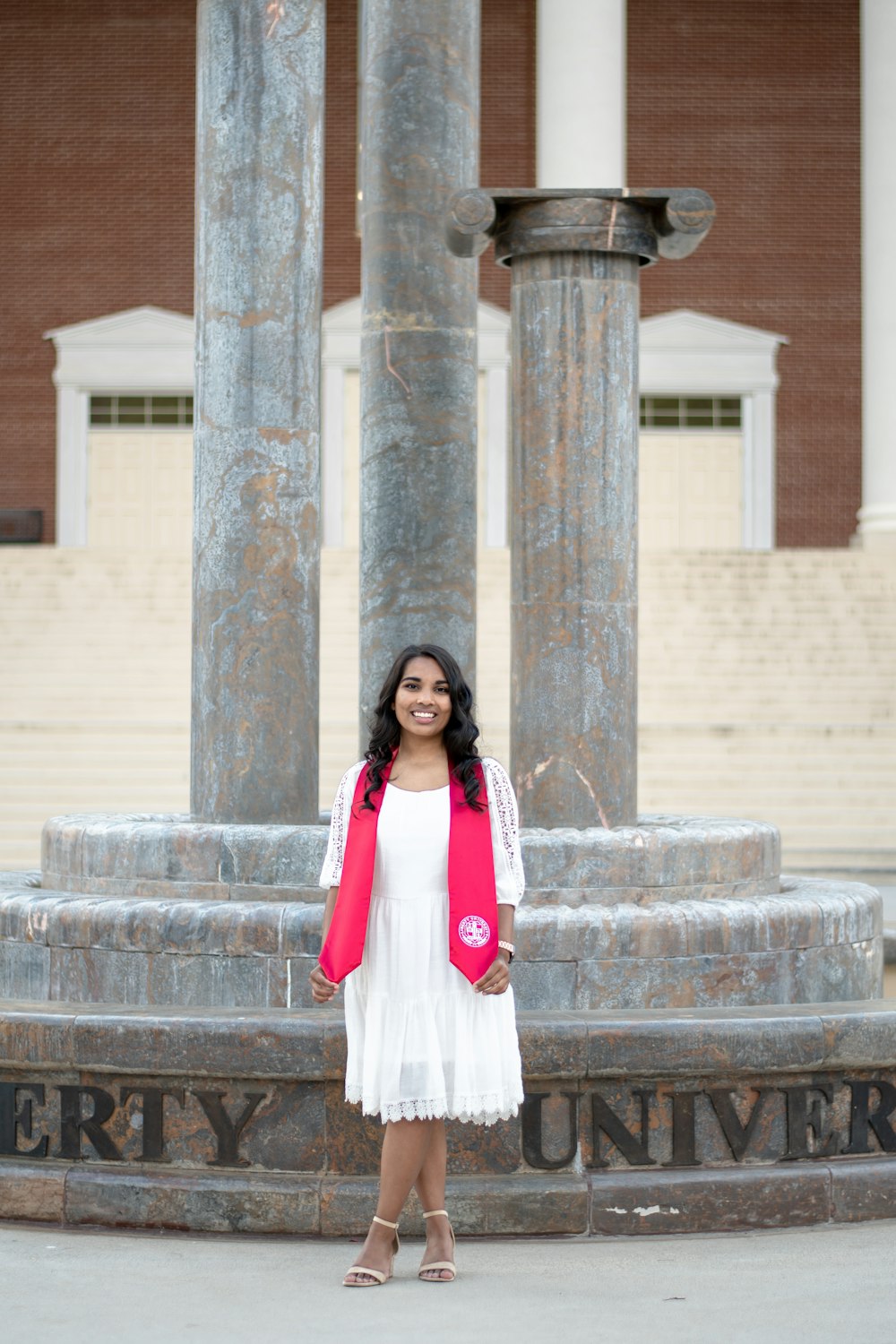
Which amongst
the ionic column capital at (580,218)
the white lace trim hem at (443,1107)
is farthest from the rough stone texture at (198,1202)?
the ionic column capital at (580,218)

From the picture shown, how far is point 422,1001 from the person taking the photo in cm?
450

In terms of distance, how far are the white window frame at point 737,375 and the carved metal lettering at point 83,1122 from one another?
22579mm

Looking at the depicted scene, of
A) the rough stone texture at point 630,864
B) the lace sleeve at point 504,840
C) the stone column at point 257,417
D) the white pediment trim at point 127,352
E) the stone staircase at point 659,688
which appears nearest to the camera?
the lace sleeve at point 504,840

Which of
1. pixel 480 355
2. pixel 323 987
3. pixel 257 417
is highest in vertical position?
pixel 480 355

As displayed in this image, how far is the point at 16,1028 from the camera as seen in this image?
517 cm

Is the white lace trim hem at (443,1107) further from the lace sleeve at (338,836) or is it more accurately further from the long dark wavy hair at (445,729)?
the long dark wavy hair at (445,729)

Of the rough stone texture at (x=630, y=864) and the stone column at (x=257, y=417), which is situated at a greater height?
the stone column at (x=257, y=417)

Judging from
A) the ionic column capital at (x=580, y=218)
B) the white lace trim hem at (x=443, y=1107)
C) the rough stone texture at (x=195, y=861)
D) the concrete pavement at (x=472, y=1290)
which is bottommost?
the concrete pavement at (x=472, y=1290)

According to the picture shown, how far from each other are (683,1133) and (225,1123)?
121cm

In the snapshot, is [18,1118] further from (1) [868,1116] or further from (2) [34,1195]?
(1) [868,1116]

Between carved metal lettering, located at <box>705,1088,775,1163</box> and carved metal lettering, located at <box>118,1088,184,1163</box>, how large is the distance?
1424 mm

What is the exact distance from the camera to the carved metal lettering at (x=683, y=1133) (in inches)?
203

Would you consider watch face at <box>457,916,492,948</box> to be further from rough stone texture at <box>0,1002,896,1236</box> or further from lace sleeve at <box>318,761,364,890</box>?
rough stone texture at <box>0,1002,896,1236</box>

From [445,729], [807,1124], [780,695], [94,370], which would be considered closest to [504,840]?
[445,729]
